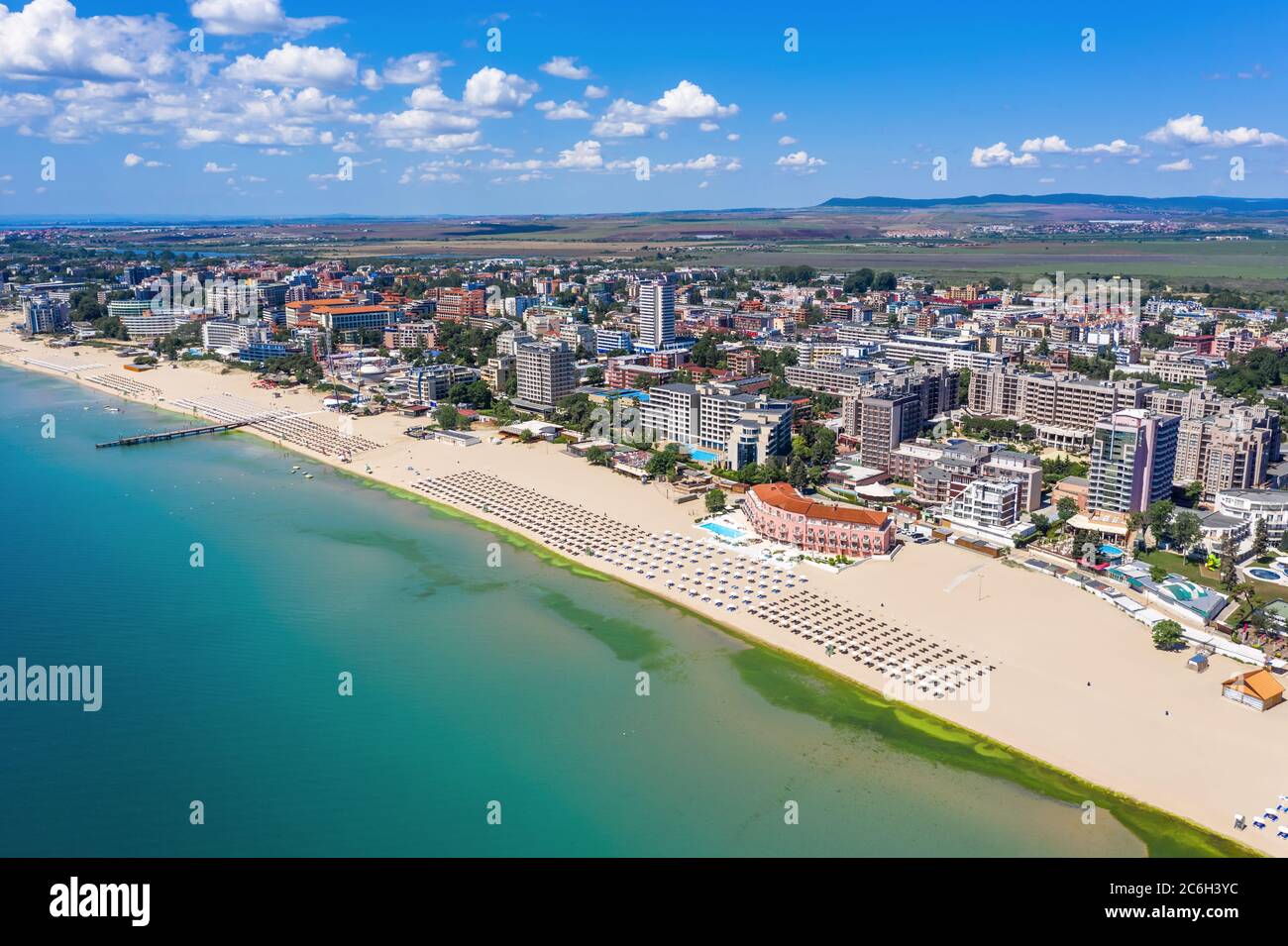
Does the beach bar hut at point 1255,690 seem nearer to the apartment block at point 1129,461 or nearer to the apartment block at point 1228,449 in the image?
the apartment block at point 1129,461

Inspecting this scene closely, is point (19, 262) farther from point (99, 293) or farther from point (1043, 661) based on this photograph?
point (1043, 661)

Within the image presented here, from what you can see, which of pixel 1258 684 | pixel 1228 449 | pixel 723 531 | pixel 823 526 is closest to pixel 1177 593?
pixel 1258 684

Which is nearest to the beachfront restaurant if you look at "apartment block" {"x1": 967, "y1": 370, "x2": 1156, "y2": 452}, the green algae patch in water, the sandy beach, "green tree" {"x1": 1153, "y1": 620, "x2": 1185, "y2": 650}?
the sandy beach

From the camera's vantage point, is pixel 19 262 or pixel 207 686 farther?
pixel 19 262


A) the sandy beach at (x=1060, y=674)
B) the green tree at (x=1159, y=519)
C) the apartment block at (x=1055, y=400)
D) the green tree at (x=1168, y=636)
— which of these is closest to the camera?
the sandy beach at (x=1060, y=674)

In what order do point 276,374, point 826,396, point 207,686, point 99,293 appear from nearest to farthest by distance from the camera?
point 207,686, point 826,396, point 276,374, point 99,293

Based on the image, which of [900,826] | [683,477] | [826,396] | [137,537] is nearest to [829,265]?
[826,396]

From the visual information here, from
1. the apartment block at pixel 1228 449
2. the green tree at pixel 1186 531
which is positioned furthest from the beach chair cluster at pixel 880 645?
the apartment block at pixel 1228 449
